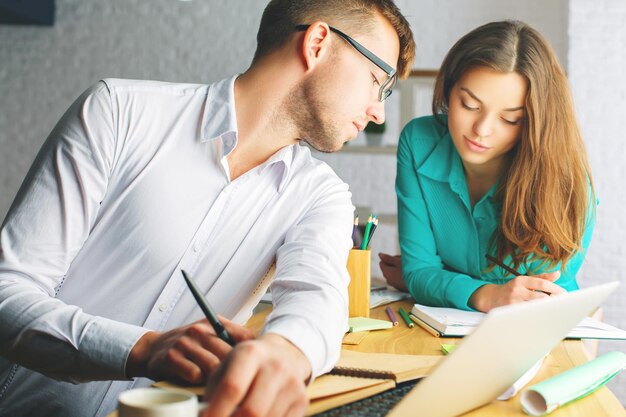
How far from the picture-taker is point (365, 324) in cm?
138

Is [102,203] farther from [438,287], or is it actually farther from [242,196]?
[438,287]

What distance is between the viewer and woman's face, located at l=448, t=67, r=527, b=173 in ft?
5.56

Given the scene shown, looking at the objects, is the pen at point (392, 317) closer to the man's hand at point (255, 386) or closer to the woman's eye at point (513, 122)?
the woman's eye at point (513, 122)

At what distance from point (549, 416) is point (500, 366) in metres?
0.13

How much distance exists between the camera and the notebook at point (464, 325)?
4.31 ft

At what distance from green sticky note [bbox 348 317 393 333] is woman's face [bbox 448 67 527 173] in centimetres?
53

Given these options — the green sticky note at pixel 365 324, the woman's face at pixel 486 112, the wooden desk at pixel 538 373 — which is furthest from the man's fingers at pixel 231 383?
the woman's face at pixel 486 112

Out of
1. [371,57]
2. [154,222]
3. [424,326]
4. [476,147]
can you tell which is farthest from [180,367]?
[476,147]

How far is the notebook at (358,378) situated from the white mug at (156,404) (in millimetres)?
155

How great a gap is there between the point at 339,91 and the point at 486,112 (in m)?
0.47

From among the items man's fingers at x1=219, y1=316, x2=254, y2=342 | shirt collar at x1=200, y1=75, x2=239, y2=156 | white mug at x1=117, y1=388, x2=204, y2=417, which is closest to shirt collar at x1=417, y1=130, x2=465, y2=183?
shirt collar at x1=200, y1=75, x2=239, y2=156

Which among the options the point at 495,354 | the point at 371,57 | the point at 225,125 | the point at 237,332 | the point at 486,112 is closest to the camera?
the point at 495,354

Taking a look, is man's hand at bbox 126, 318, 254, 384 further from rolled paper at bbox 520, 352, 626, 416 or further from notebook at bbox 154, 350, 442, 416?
rolled paper at bbox 520, 352, 626, 416

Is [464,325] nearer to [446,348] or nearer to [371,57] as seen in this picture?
[446,348]
